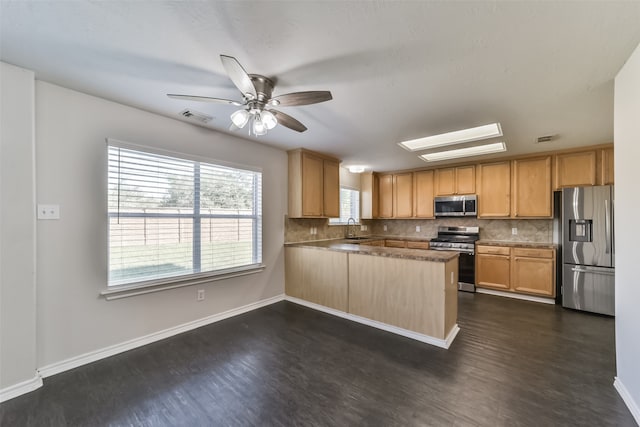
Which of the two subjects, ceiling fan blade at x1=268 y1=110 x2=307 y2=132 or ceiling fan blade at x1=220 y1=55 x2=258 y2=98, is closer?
ceiling fan blade at x1=220 y1=55 x2=258 y2=98

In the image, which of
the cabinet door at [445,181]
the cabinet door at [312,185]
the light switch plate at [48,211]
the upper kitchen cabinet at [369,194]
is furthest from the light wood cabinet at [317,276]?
the cabinet door at [445,181]

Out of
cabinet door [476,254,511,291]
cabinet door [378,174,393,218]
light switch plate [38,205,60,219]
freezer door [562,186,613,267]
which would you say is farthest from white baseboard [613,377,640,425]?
light switch plate [38,205,60,219]

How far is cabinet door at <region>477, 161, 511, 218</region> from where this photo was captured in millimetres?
4461

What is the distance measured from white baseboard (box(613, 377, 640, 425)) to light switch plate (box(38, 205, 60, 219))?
4.52 m

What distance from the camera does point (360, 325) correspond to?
316 centimetres

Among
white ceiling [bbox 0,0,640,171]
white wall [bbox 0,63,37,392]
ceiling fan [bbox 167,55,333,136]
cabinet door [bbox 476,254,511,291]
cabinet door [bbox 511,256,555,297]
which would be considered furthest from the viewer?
cabinet door [bbox 476,254,511,291]

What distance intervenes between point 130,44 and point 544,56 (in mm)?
2725

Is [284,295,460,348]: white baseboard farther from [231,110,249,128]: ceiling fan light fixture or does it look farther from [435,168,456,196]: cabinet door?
[435,168,456,196]: cabinet door

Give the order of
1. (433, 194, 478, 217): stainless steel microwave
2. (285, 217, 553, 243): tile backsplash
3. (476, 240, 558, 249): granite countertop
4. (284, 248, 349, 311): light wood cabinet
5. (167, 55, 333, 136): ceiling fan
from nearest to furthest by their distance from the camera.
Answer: (167, 55, 333, 136): ceiling fan → (284, 248, 349, 311): light wood cabinet → (476, 240, 558, 249): granite countertop → (285, 217, 553, 243): tile backsplash → (433, 194, 478, 217): stainless steel microwave

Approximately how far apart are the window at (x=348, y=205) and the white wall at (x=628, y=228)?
156 inches

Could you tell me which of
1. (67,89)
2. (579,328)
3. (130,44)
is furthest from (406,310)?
(67,89)

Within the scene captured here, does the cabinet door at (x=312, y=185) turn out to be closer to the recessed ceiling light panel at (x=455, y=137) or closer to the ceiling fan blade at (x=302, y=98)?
the recessed ceiling light panel at (x=455, y=137)

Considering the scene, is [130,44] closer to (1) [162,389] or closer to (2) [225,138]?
(2) [225,138]

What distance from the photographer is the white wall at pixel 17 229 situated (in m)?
1.88
